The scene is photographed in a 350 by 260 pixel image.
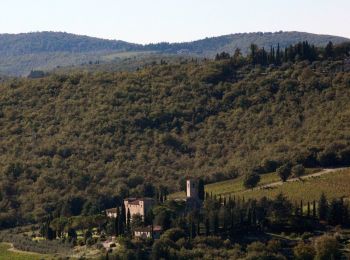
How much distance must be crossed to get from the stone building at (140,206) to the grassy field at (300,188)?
11360mm

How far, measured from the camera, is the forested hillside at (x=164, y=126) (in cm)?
9694

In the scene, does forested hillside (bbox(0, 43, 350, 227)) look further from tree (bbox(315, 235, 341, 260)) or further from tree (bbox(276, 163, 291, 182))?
tree (bbox(315, 235, 341, 260))

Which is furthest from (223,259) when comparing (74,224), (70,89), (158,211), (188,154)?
(70,89)

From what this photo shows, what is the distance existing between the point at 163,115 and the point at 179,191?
1004 inches

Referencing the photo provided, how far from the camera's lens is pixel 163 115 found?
119 meters

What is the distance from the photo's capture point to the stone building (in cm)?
7479

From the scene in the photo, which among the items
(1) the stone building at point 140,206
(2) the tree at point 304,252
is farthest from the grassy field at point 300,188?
(2) the tree at point 304,252

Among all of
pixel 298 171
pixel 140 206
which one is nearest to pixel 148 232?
pixel 140 206

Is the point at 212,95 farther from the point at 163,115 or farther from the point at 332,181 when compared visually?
the point at 332,181

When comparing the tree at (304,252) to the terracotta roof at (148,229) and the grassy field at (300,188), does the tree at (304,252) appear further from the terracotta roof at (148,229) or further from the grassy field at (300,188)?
the grassy field at (300,188)

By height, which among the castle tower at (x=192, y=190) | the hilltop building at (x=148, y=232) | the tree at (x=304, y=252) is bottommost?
the tree at (x=304, y=252)

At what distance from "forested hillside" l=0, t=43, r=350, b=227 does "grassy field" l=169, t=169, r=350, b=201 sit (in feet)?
14.9

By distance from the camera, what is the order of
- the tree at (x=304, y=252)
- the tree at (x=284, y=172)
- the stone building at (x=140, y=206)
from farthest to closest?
1. the tree at (x=284, y=172)
2. the stone building at (x=140, y=206)
3. the tree at (x=304, y=252)

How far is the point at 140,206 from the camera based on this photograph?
248 ft
